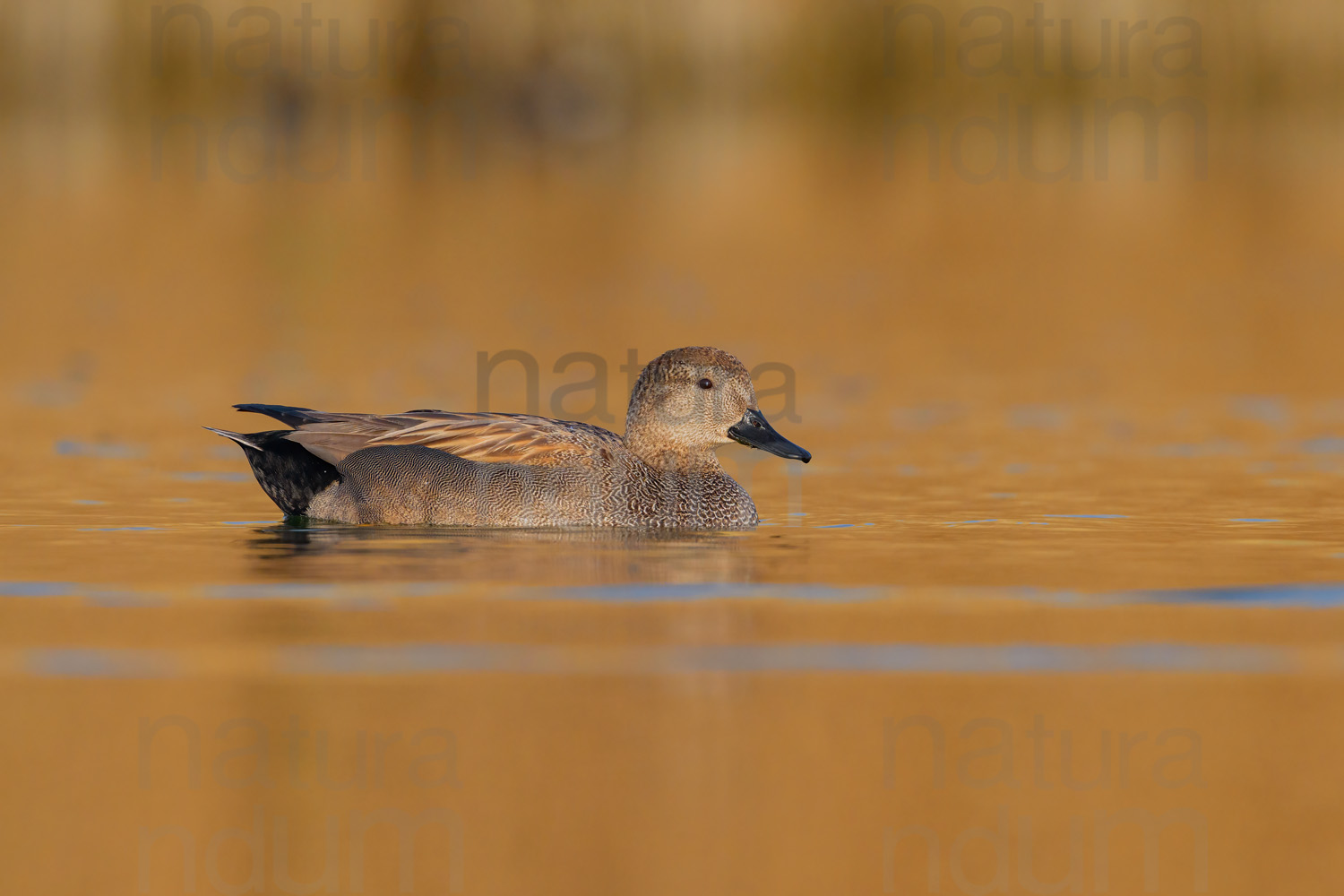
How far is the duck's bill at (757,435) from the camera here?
34.2 feet

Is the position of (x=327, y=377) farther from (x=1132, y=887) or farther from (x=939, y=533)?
(x=1132, y=887)

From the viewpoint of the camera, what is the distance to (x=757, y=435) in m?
10.5

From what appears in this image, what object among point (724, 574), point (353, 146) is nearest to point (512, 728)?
point (724, 574)

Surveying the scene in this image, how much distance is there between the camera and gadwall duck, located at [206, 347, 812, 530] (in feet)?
32.6

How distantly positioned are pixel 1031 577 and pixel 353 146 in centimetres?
2923

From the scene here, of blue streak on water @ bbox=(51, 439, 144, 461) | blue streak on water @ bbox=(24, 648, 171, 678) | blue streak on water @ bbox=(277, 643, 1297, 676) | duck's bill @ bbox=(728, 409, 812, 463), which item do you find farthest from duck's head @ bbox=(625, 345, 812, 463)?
blue streak on water @ bbox=(24, 648, 171, 678)

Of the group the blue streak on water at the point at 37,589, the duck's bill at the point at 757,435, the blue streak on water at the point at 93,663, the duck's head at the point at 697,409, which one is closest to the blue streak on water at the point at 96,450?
the duck's head at the point at 697,409

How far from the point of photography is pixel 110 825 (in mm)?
5223

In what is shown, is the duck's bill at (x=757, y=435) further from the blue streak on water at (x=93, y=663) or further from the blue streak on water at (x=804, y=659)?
the blue streak on water at (x=93, y=663)

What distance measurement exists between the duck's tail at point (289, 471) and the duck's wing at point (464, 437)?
6cm

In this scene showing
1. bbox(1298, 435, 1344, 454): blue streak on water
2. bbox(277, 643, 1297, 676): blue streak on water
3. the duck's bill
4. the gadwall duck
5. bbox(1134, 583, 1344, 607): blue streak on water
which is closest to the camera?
bbox(277, 643, 1297, 676): blue streak on water

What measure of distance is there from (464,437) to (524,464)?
1.09 feet

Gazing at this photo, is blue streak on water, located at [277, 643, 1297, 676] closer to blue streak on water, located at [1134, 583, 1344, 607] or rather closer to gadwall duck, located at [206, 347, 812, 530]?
blue streak on water, located at [1134, 583, 1344, 607]

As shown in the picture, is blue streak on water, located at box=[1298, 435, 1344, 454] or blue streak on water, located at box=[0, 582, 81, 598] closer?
blue streak on water, located at box=[0, 582, 81, 598]
